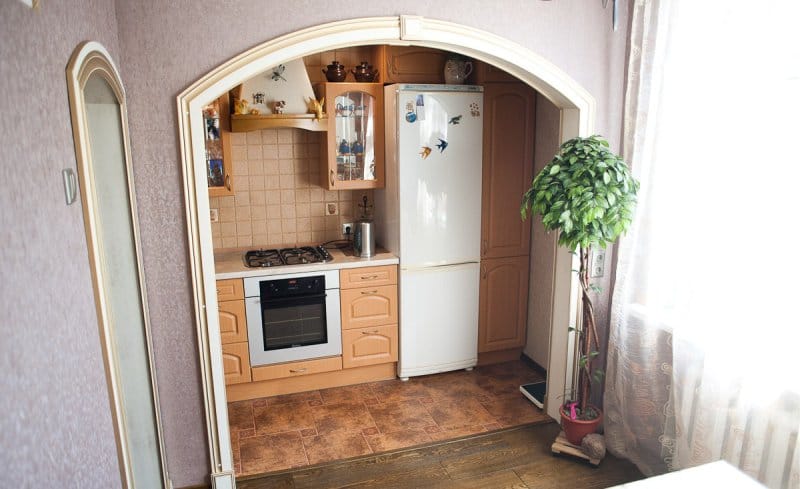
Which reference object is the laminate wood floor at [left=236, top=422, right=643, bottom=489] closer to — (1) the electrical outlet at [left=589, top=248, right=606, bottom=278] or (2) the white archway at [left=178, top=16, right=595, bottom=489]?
(2) the white archway at [left=178, top=16, right=595, bottom=489]

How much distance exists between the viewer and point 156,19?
2338mm

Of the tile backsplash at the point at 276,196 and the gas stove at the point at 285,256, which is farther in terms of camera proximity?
the tile backsplash at the point at 276,196

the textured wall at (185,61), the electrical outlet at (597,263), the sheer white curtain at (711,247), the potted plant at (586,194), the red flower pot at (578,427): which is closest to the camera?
the sheer white curtain at (711,247)

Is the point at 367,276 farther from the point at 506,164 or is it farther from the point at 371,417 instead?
the point at 506,164

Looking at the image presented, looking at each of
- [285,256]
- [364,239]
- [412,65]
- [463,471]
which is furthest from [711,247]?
[285,256]

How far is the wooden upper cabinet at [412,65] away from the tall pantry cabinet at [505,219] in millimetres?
380

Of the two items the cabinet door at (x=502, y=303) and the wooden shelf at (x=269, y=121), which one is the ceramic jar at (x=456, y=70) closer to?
the wooden shelf at (x=269, y=121)

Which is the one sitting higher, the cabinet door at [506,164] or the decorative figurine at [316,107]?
the decorative figurine at [316,107]

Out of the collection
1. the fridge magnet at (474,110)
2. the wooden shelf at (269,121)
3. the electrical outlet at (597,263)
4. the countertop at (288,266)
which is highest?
the fridge magnet at (474,110)

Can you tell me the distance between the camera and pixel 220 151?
3.72m

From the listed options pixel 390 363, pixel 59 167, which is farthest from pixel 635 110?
pixel 59 167

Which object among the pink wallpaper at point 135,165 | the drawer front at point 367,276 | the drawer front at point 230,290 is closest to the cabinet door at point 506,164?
the drawer front at point 367,276

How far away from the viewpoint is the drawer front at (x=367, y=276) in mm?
3834

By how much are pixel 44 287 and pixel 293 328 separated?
2721mm
